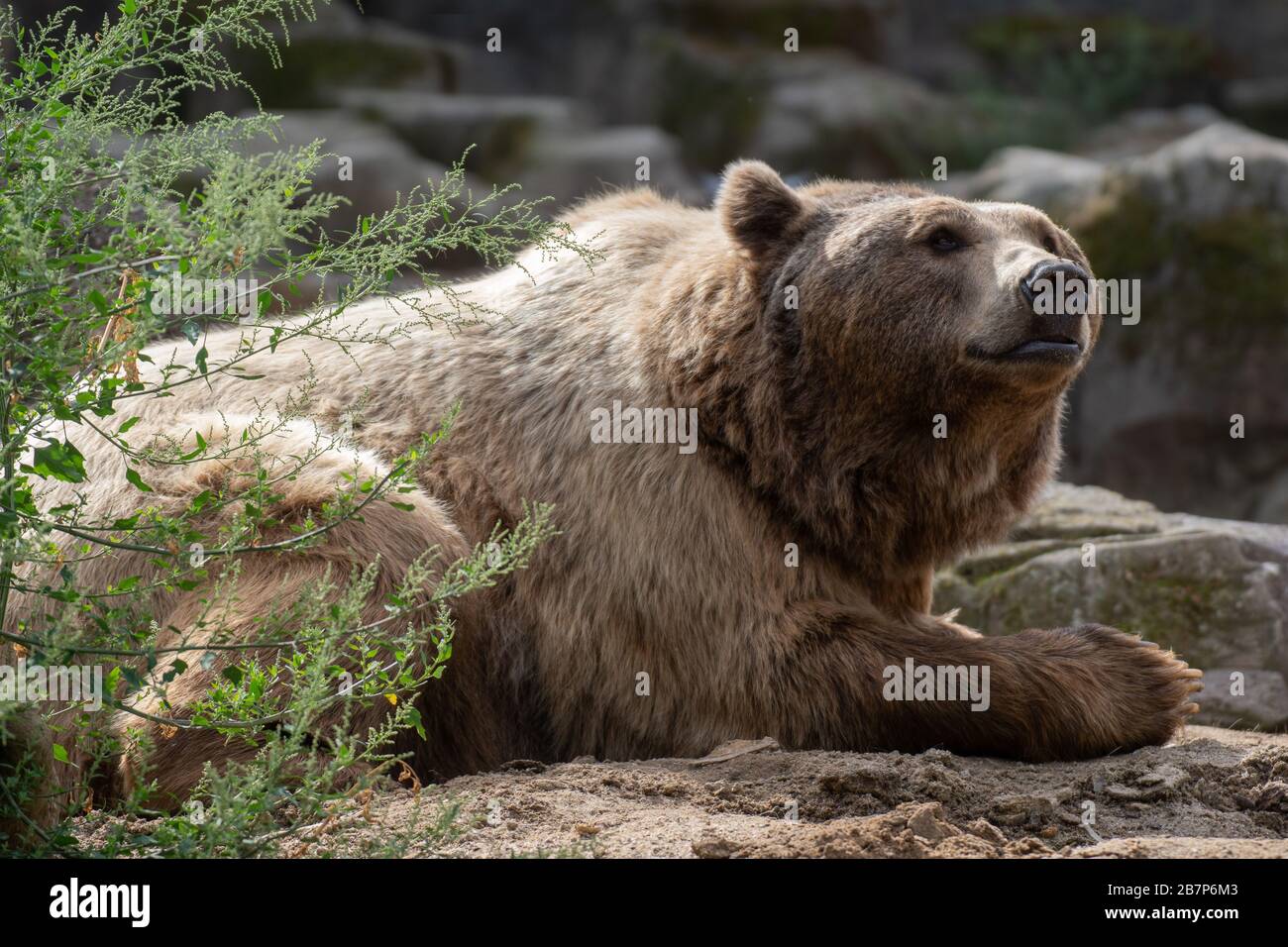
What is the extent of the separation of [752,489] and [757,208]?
3.18ft

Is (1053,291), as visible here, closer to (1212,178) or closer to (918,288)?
(918,288)

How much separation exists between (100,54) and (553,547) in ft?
7.03

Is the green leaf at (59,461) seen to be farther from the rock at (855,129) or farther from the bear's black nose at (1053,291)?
the rock at (855,129)

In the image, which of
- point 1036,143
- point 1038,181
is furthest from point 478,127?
point 1038,181

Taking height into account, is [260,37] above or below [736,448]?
above

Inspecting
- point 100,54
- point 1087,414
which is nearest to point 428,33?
point 1087,414

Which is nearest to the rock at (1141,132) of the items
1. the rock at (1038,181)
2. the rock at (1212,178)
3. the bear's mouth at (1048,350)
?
the rock at (1038,181)

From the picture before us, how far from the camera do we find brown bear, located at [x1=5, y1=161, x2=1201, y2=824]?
4461 millimetres

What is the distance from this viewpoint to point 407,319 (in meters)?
5.27

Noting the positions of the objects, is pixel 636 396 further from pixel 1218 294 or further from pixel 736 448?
pixel 1218 294

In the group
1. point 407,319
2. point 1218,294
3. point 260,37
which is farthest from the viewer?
point 1218,294

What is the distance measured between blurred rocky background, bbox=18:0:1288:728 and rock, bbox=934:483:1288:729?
11mm

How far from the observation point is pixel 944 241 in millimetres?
4730

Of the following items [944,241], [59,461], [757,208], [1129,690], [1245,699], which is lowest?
[1245,699]
